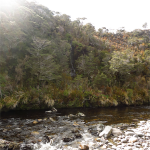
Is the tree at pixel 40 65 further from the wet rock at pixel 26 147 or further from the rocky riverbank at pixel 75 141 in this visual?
the wet rock at pixel 26 147

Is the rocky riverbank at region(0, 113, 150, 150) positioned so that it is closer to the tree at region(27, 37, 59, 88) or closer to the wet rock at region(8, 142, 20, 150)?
the wet rock at region(8, 142, 20, 150)

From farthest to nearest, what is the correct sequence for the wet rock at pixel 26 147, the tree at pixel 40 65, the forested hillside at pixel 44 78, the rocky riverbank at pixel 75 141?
1. the tree at pixel 40 65
2. the forested hillside at pixel 44 78
3. the wet rock at pixel 26 147
4. the rocky riverbank at pixel 75 141

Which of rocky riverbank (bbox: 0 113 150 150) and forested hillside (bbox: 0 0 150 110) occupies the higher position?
forested hillside (bbox: 0 0 150 110)

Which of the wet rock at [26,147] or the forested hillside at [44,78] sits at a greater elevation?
the forested hillside at [44,78]

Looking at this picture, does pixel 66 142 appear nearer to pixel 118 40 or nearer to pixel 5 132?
pixel 5 132

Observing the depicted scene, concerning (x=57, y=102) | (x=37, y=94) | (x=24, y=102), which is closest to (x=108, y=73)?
(x=57, y=102)

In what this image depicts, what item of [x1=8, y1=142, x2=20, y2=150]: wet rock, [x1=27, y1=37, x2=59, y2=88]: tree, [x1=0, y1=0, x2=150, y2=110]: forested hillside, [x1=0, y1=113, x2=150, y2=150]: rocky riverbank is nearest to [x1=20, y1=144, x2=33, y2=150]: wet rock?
[x1=0, y1=113, x2=150, y2=150]: rocky riverbank

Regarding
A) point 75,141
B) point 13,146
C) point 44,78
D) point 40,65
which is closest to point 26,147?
point 13,146

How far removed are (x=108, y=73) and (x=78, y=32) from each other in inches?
1015

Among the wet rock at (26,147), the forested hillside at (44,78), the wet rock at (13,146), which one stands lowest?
the wet rock at (26,147)

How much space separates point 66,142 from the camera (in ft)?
19.2

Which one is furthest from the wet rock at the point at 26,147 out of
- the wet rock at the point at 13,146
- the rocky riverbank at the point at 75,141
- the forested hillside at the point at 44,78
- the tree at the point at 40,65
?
the tree at the point at 40,65

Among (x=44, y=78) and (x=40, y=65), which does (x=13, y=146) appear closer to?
(x=44, y=78)

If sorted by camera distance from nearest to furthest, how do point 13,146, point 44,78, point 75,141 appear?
point 13,146
point 75,141
point 44,78
